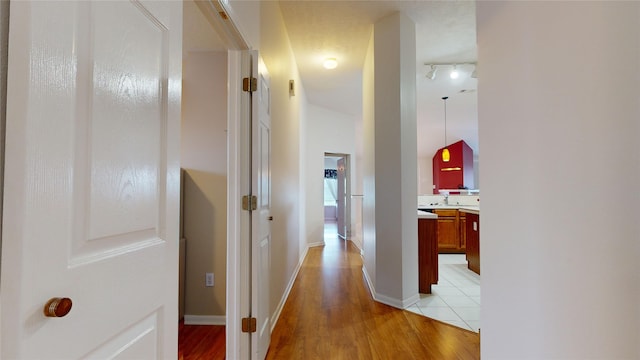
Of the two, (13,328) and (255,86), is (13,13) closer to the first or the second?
(13,328)

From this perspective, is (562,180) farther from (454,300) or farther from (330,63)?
(330,63)

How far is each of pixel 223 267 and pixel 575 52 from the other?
2.51 meters

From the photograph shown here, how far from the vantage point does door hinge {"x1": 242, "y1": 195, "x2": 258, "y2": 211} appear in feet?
5.59

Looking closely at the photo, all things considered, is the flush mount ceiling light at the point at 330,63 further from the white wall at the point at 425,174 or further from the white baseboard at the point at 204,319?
the white wall at the point at 425,174

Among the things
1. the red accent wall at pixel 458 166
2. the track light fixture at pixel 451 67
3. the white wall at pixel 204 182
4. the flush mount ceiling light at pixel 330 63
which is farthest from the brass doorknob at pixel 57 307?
the red accent wall at pixel 458 166

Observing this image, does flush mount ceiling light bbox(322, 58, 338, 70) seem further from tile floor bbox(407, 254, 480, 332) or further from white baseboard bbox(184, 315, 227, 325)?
white baseboard bbox(184, 315, 227, 325)

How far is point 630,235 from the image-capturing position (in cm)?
62

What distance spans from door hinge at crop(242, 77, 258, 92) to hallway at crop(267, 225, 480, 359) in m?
1.73

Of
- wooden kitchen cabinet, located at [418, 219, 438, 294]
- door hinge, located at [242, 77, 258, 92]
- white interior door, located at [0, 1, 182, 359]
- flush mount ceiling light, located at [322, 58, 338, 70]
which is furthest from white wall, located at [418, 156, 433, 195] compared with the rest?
white interior door, located at [0, 1, 182, 359]

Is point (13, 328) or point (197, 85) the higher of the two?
point (197, 85)

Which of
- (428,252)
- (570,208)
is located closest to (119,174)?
(570,208)

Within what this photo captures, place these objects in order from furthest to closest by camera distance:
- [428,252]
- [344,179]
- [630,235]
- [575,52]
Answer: [344,179] < [428,252] < [575,52] < [630,235]

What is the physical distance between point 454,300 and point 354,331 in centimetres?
124

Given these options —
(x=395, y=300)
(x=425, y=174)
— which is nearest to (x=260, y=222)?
(x=395, y=300)
